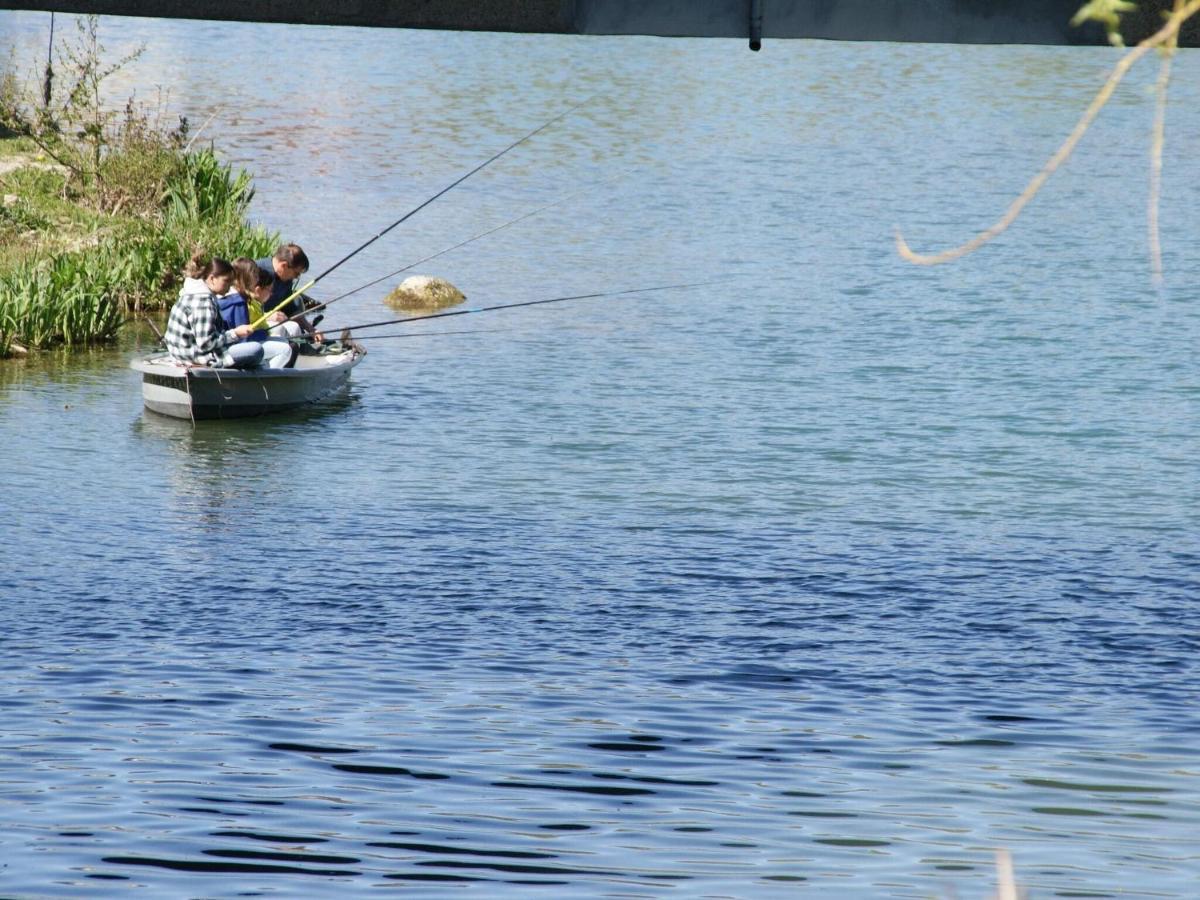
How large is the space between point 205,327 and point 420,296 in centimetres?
763

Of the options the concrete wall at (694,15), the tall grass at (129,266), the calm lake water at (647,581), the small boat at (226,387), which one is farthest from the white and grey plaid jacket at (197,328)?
the concrete wall at (694,15)

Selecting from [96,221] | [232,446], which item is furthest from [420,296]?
[232,446]

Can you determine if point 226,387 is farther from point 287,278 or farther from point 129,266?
point 129,266

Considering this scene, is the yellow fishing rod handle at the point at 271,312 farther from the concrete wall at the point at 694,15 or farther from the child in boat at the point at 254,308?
the concrete wall at the point at 694,15

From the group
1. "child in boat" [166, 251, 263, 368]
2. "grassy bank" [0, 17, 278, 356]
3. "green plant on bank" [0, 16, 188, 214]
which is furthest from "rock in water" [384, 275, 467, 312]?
"child in boat" [166, 251, 263, 368]

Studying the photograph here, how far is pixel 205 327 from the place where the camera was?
18312mm

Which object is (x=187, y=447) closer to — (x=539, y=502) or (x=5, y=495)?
(x=5, y=495)

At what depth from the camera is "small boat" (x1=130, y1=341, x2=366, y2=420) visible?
1867cm

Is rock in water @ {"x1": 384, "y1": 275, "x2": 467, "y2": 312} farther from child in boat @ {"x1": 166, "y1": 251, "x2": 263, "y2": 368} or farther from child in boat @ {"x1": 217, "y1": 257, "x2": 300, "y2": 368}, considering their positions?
child in boat @ {"x1": 166, "y1": 251, "x2": 263, "y2": 368}

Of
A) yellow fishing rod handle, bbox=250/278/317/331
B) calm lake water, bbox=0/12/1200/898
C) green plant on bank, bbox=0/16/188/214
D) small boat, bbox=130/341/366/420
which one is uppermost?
green plant on bank, bbox=0/16/188/214

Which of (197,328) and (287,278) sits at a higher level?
(287,278)

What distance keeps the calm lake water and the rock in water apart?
1.42 feet

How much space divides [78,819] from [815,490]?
8749 mm

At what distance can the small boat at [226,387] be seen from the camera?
61.3ft
